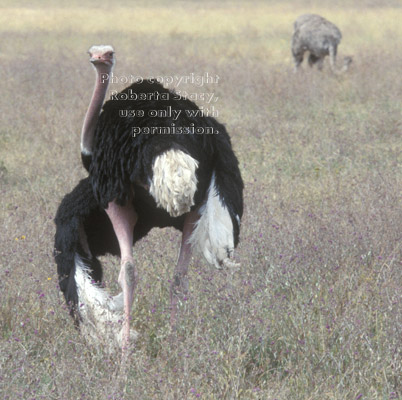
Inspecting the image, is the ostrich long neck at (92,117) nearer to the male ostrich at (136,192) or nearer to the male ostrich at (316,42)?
the male ostrich at (136,192)

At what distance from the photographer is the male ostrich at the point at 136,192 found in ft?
11.9

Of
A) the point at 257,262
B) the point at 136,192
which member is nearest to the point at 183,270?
the point at 136,192

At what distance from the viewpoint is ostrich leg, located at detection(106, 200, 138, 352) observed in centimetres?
378

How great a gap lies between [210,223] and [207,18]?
23756 mm

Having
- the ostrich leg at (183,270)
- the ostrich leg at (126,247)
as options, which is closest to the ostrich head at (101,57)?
the ostrich leg at (126,247)

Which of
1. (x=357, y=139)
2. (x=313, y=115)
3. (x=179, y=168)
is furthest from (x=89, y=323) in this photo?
(x=313, y=115)

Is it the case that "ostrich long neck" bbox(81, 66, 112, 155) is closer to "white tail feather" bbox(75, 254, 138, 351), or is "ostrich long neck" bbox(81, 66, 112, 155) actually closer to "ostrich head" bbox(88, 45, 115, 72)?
"ostrich head" bbox(88, 45, 115, 72)

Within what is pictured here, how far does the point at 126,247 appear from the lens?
3.88m

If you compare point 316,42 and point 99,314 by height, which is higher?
point 99,314

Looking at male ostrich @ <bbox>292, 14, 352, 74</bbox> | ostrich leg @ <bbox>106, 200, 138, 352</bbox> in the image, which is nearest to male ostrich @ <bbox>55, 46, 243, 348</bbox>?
ostrich leg @ <bbox>106, 200, 138, 352</bbox>

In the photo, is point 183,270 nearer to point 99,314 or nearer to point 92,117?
point 99,314

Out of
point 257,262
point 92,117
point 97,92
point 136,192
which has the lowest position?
point 257,262

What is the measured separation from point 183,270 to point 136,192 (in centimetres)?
45

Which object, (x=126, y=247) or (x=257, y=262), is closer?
(x=126, y=247)
